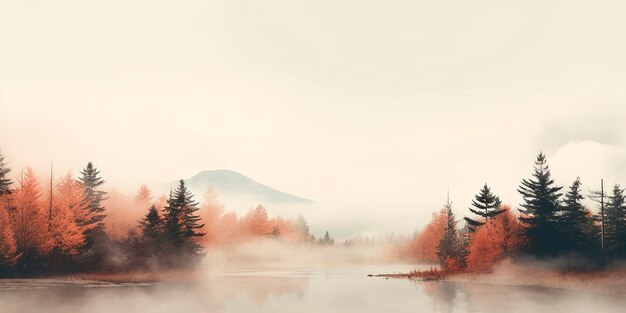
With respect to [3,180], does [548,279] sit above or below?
below

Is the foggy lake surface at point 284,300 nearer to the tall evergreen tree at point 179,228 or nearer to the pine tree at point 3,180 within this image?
the pine tree at point 3,180

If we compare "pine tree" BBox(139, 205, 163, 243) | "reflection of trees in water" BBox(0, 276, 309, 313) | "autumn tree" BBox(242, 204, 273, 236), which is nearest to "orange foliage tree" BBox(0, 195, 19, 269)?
"reflection of trees in water" BBox(0, 276, 309, 313)

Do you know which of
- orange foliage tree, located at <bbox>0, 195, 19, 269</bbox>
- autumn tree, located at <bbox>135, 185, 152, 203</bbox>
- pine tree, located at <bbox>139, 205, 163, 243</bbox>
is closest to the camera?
orange foliage tree, located at <bbox>0, 195, 19, 269</bbox>

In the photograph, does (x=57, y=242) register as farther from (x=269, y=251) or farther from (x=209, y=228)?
(x=269, y=251)

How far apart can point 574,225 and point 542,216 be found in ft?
16.5

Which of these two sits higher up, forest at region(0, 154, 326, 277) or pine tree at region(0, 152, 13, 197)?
pine tree at region(0, 152, 13, 197)

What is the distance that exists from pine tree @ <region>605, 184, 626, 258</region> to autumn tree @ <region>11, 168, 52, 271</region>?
6919 centimetres

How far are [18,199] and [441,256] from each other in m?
58.9

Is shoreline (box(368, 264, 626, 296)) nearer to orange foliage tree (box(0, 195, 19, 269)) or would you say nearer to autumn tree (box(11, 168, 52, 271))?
autumn tree (box(11, 168, 52, 271))

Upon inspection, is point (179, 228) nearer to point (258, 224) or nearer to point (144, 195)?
point (144, 195)

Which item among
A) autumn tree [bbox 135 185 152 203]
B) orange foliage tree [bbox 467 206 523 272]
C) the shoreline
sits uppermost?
autumn tree [bbox 135 185 152 203]

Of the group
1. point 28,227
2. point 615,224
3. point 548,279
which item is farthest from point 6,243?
point 615,224

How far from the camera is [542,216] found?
2763 inches

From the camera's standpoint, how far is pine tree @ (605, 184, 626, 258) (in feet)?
238
